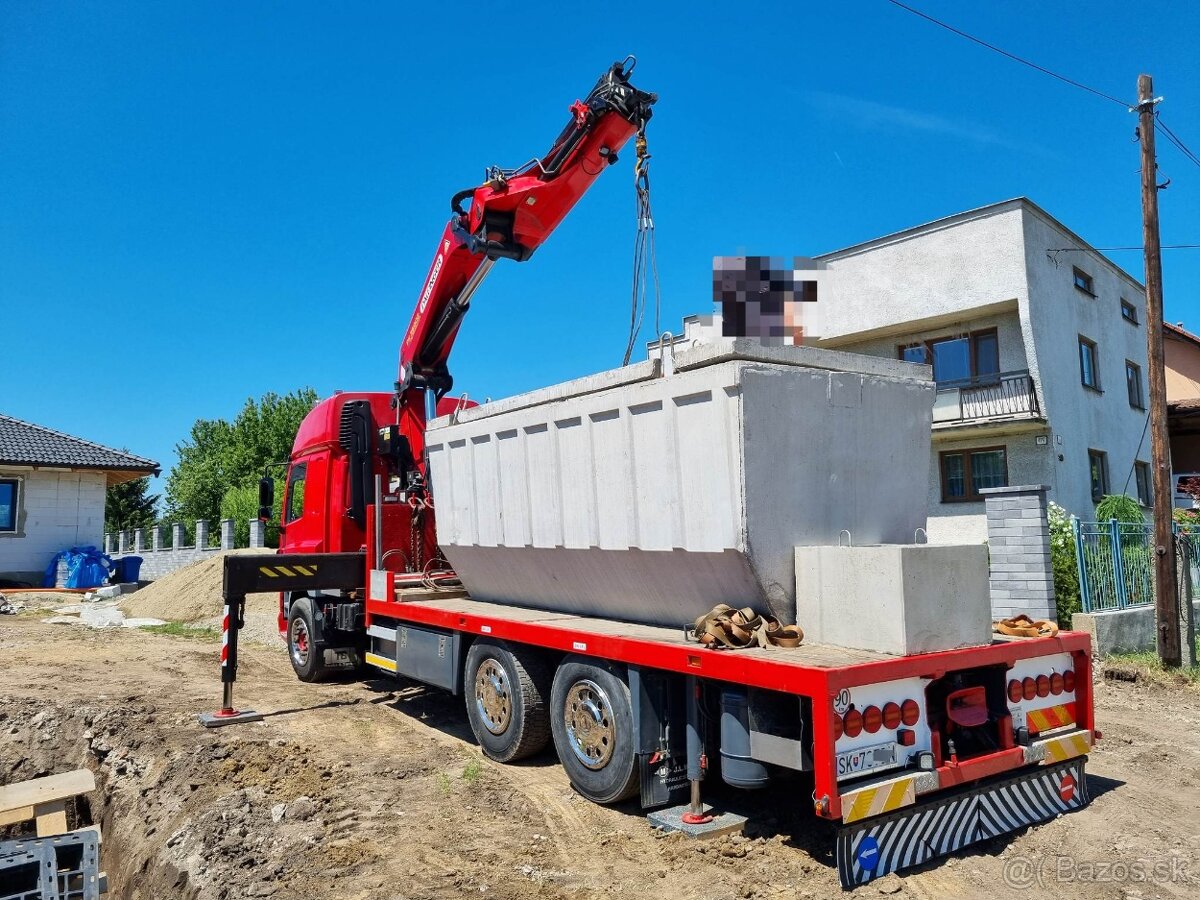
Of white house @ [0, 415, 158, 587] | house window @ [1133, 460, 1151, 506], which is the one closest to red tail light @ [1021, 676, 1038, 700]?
house window @ [1133, 460, 1151, 506]

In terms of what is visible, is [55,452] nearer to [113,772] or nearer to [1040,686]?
[113,772]

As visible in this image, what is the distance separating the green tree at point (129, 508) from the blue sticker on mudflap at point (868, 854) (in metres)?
56.8

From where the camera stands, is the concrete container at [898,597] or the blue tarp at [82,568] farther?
the blue tarp at [82,568]

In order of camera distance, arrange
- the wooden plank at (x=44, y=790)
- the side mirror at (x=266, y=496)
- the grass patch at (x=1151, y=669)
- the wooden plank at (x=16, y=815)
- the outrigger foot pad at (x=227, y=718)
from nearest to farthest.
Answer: the wooden plank at (x=16, y=815) → the wooden plank at (x=44, y=790) → the outrigger foot pad at (x=227, y=718) → the grass patch at (x=1151, y=669) → the side mirror at (x=266, y=496)

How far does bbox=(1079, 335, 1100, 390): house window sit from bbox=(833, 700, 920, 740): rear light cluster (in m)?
18.3

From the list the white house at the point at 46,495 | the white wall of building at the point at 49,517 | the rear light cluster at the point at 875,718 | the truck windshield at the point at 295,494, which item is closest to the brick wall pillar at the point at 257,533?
the white house at the point at 46,495

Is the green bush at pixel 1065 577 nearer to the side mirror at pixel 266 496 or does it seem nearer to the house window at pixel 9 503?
the side mirror at pixel 266 496

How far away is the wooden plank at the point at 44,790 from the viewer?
613cm

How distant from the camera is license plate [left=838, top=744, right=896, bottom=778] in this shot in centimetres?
409

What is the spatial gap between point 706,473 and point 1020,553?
648 centimetres

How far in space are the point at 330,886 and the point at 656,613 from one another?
2.54 m

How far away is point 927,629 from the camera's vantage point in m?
4.47

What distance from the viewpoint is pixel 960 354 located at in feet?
63.8

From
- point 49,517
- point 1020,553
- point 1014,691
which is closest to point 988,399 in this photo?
point 1020,553
